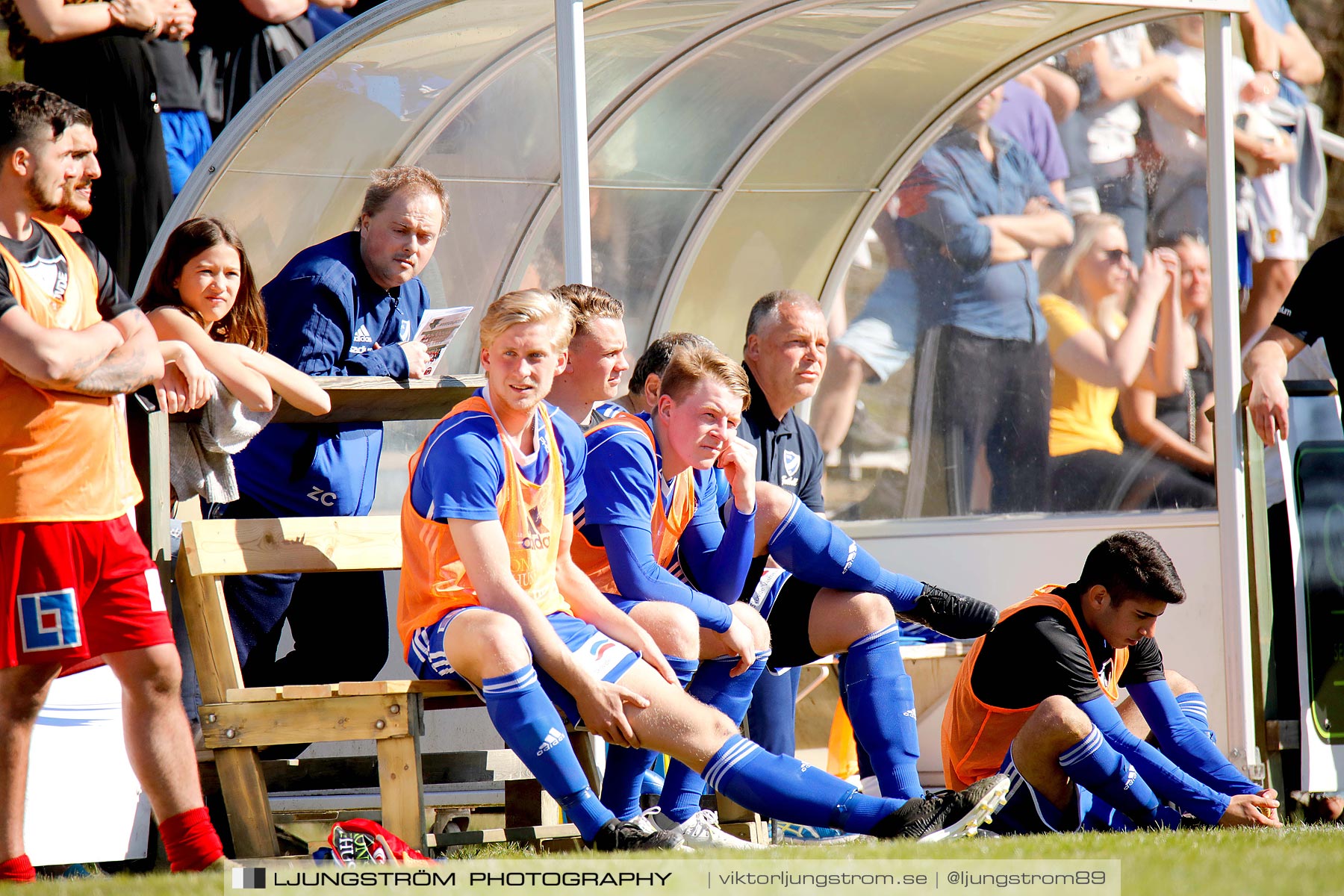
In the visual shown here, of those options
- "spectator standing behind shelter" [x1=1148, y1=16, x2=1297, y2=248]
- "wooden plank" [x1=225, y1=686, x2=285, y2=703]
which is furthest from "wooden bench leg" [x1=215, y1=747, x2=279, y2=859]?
"spectator standing behind shelter" [x1=1148, y1=16, x2=1297, y2=248]

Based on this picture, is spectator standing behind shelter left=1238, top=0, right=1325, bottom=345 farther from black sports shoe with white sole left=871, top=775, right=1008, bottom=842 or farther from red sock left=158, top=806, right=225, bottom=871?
red sock left=158, top=806, right=225, bottom=871

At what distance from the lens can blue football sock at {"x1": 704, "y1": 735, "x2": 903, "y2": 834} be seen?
3.59 meters

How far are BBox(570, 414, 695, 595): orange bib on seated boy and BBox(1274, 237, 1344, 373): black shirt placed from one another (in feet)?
8.61

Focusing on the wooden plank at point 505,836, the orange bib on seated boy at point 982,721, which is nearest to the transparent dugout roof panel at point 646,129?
the orange bib on seated boy at point 982,721

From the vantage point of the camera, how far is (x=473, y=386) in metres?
4.30

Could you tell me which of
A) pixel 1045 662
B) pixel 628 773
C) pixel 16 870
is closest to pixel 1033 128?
pixel 1045 662

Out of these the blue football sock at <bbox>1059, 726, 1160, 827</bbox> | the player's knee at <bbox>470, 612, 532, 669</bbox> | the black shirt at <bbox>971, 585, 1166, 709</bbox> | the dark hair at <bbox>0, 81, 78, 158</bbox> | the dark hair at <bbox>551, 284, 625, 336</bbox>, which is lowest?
the blue football sock at <bbox>1059, 726, 1160, 827</bbox>

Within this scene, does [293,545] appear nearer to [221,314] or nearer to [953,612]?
[221,314]

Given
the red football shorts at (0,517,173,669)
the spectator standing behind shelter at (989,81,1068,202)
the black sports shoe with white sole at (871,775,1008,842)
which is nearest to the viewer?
the red football shorts at (0,517,173,669)

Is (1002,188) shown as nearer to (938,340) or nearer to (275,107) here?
(938,340)

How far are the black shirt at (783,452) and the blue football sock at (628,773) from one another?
44.4 inches

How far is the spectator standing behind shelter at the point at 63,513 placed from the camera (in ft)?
10.7

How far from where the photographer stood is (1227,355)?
5.20m

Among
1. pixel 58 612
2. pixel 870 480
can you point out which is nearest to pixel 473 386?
pixel 58 612
